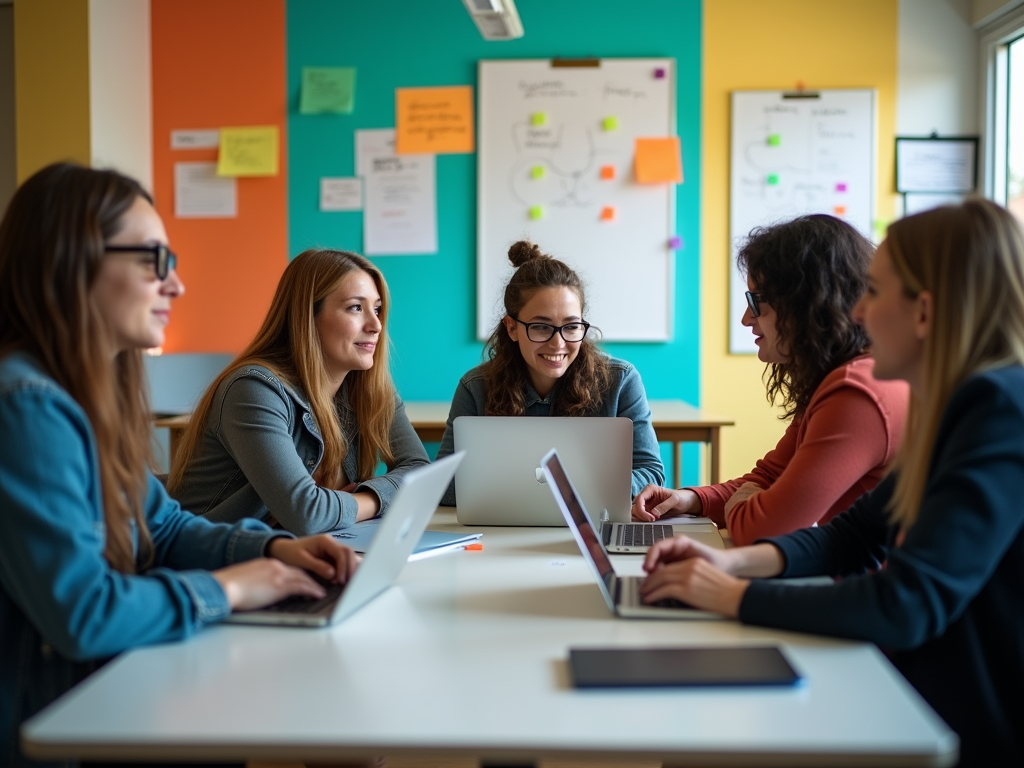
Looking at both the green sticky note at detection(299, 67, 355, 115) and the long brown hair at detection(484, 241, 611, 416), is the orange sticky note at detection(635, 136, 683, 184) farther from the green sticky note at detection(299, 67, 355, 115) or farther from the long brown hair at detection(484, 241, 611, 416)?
the long brown hair at detection(484, 241, 611, 416)

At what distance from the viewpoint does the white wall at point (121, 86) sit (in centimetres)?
392

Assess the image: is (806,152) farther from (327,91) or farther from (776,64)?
(327,91)

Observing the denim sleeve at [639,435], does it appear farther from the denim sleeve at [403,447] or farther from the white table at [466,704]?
the white table at [466,704]

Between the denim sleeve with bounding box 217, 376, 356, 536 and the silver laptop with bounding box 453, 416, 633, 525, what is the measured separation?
10.5 inches

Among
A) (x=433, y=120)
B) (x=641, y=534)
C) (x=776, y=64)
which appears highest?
(x=776, y=64)

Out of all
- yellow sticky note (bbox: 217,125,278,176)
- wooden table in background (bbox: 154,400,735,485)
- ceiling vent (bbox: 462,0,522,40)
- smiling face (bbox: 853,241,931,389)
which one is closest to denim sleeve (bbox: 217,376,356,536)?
smiling face (bbox: 853,241,931,389)

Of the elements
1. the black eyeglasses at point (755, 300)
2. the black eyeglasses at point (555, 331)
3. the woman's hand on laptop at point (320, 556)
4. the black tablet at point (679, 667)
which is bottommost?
the black tablet at point (679, 667)

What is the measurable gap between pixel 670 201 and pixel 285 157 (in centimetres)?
170

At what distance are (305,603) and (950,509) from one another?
0.81 meters

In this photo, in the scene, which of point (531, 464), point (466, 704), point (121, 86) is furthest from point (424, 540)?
point (121, 86)

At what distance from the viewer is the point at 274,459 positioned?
1.98 metres

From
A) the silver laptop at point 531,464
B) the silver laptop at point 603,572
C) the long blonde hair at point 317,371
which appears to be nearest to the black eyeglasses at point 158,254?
the silver laptop at point 603,572

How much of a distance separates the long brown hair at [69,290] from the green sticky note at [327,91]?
316cm

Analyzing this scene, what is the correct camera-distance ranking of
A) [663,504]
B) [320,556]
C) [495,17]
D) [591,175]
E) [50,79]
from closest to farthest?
[320,556], [663,504], [495,17], [50,79], [591,175]
